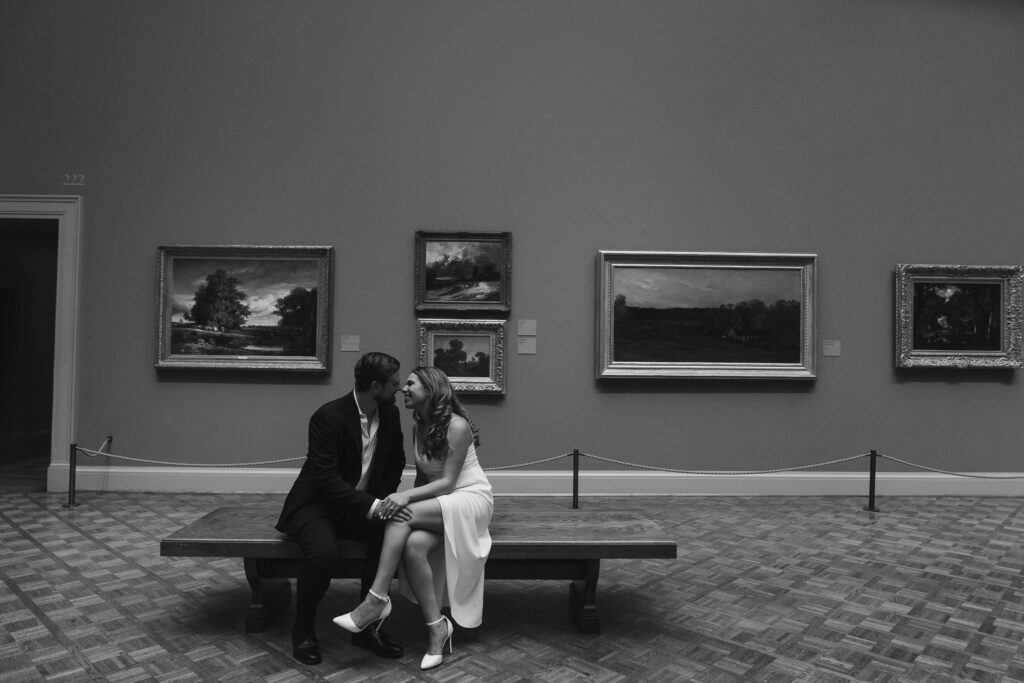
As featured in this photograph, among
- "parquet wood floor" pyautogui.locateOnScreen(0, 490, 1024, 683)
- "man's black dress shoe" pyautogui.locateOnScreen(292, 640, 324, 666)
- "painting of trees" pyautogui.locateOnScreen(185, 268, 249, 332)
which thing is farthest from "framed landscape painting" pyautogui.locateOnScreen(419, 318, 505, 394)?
"man's black dress shoe" pyautogui.locateOnScreen(292, 640, 324, 666)

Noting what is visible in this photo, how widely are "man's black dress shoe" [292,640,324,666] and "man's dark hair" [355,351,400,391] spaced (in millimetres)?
1528

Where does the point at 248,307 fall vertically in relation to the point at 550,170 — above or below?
below

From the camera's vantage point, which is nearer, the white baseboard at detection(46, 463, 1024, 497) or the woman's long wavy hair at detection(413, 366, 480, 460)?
the woman's long wavy hair at detection(413, 366, 480, 460)

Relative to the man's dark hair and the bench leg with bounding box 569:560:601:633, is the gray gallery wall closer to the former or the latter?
the bench leg with bounding box 569:560:601:633

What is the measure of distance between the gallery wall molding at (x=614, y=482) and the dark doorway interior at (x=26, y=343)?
2.87 m

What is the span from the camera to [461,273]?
8.78 m

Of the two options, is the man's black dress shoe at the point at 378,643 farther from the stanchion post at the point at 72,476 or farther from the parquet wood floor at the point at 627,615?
the stanchion post at the point at 72,476

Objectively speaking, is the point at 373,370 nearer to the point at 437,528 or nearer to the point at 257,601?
the point at 437,528

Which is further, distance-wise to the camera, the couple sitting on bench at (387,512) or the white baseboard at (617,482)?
the white baseboard at (617,482)

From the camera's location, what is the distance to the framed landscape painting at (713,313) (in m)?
8.90

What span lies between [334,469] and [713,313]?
6.19 meters

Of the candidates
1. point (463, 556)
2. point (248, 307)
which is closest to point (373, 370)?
point (463, 556)

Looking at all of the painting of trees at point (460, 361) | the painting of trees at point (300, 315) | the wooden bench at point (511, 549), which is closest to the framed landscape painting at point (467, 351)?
the painting of trees at point (460, 361)

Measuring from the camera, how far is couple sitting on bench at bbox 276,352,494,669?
4.00m
